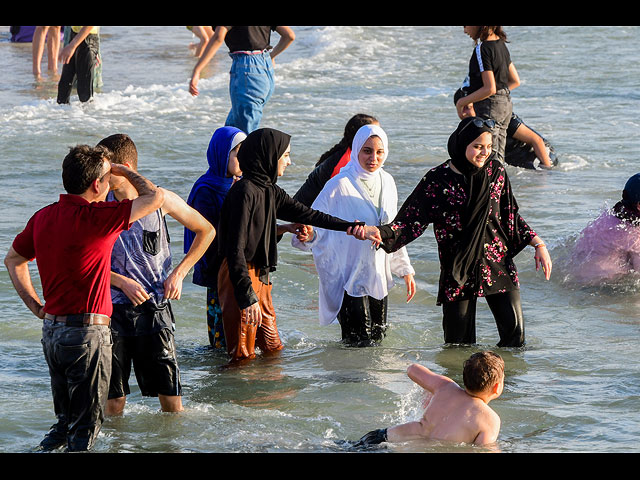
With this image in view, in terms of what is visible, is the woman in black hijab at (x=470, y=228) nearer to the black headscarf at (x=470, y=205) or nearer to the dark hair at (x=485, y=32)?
the black headscarf at (x=470, y=205)

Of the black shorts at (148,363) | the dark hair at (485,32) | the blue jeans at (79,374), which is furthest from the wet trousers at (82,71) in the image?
the blue jeans at (79,374)

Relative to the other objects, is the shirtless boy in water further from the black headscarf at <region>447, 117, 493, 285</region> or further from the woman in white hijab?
the woman in white hijab

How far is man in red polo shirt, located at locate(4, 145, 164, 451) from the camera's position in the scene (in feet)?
14.7

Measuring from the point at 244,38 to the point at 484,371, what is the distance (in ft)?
19.4

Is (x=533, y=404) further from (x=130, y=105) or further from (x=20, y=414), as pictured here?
(x=130, y=105)

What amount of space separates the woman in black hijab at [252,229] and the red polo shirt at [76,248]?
1.34 metres

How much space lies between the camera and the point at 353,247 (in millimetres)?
6617

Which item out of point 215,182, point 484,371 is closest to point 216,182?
point 215,182

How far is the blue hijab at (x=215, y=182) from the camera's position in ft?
20.2

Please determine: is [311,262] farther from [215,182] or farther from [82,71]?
[82,71]

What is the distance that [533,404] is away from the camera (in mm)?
5832

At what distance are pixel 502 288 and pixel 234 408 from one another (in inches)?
69.4

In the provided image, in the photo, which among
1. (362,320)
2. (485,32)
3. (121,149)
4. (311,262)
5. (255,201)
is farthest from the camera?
(485,32)

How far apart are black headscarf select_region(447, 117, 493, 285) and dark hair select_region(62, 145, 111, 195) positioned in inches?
92.7
